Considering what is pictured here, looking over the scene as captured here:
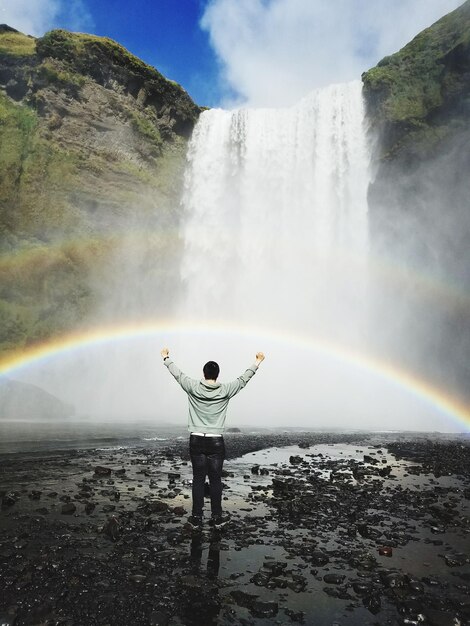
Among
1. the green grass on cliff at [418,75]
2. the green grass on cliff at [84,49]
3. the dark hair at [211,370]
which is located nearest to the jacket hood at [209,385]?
the dark hair at [211,370]

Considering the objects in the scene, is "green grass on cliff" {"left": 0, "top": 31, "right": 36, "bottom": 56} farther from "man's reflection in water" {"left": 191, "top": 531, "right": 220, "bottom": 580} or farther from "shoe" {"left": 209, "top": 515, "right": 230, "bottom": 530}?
"man's reflection in water" {"left": 191, "top": 531, "right": 220, "bottom": 580}

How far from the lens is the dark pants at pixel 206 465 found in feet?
23.5

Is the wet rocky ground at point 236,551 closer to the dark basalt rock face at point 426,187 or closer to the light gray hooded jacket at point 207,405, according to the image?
the light gray hooded jacket at point 207,405

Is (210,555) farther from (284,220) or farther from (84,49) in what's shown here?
(84,49)

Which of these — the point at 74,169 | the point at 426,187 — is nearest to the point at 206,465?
the point at 426,187

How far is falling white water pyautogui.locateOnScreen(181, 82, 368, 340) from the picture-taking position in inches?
2067

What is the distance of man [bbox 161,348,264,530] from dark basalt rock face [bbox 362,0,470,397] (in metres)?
43.4

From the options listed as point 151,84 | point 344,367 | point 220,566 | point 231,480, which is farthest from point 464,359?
point 151,84

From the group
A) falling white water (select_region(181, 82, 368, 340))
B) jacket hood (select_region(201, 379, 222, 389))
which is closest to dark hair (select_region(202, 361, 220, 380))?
Result: jacket hood (select_region(201, 379, 222, 389))

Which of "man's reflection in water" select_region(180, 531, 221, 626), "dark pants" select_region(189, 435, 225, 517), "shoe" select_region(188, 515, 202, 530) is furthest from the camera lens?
"dark pants" select_region(189, 435, 225, 517)

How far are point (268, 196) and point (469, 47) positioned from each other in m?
26.7

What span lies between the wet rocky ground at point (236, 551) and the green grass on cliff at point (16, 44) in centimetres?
6196

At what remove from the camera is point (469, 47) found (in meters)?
40.4

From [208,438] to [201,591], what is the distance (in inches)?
107
